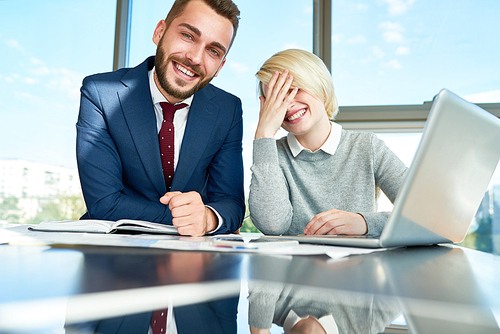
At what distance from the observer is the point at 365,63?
2.33 meters

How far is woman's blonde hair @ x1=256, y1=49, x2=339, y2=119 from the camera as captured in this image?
50.8 inches

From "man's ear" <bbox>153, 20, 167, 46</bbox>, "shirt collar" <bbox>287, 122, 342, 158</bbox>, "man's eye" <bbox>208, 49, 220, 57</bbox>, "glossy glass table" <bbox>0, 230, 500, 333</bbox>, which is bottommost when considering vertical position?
"glossy glass table" <bbox>0, 230, 500, 333</bbox>

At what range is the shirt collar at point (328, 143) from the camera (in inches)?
52.7

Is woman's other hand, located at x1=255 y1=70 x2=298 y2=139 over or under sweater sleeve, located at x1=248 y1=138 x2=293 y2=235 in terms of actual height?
over

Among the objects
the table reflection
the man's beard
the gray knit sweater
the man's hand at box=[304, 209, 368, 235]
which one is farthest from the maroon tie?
the table reflection

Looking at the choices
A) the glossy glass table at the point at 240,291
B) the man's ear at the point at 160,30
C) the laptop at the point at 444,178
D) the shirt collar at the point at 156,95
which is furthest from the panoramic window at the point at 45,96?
the laptop at the point at 444,178

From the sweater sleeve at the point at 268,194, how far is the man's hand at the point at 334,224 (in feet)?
0.78

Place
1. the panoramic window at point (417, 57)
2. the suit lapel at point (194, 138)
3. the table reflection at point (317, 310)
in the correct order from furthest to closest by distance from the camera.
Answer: the panoramic window at point (417, 57) → the suit lapel at point (194, 138) → the table reflection at point (317, 310)

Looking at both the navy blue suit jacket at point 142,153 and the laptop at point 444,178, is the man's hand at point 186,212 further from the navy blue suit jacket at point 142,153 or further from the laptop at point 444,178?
the laptop at point 444,178

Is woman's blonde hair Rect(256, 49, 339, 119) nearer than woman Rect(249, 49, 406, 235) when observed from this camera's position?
No

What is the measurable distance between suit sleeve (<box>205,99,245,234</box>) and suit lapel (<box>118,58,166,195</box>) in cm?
22

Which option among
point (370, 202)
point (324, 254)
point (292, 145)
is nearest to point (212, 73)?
point (292, 145)

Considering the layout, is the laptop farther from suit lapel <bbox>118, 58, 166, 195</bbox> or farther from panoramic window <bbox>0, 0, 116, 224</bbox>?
panoramic window <bbox>0, 0, 116, 224</bbox>

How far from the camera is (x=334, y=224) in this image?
89cm
